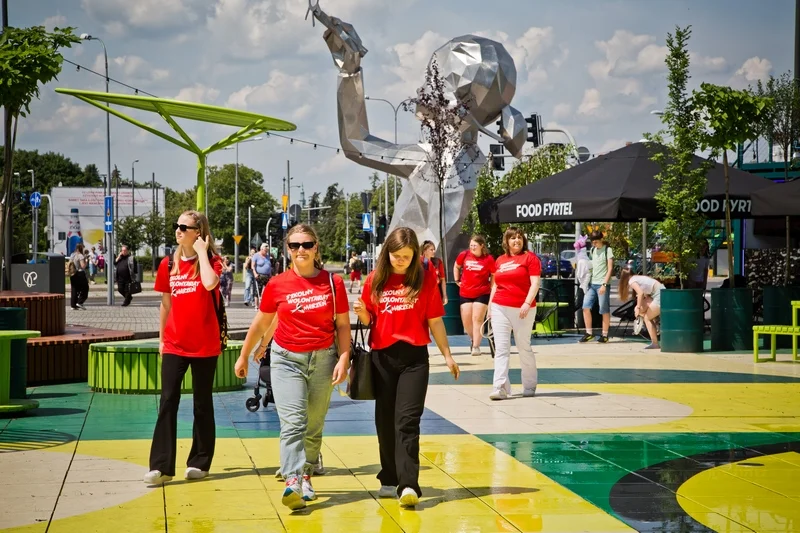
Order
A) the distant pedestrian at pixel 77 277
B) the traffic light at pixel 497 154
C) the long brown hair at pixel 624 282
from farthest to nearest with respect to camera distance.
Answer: the traffic light at pixel 497 154 → the distant pedestrian at pixel 77 277 → the long brown hair at pixel 624 282

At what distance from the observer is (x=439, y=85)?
26719mm

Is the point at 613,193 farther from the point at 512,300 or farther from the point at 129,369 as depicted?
the point at 129,369

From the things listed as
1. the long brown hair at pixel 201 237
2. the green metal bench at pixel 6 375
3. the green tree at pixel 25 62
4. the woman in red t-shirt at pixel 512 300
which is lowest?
the green metal bench at pixel 6 375

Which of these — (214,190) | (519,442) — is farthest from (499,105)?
(214,190)

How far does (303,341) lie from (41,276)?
11251 mm

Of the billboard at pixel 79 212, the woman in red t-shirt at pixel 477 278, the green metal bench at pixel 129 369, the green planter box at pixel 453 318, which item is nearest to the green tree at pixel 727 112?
the woman in red t-shirt at pixel 477 278

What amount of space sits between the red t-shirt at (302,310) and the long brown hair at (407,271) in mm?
242

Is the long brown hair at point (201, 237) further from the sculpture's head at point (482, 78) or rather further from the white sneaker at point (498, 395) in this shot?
the sculpture's head at point (482, 78)

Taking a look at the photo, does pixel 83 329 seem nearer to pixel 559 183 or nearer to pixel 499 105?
pixel 559 183

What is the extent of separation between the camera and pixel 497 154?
3288 centimetres

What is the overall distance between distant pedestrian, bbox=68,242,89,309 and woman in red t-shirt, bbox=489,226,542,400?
20389mm

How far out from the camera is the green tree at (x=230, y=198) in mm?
117250

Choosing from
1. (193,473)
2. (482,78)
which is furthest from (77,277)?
(193,473)

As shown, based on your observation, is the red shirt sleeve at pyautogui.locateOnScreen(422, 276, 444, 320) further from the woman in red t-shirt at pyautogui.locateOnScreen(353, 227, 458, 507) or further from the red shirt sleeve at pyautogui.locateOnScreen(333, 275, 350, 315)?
the red shirt sleeve at pyautogui.locateOnScreen(333, 275, 350, 315)
